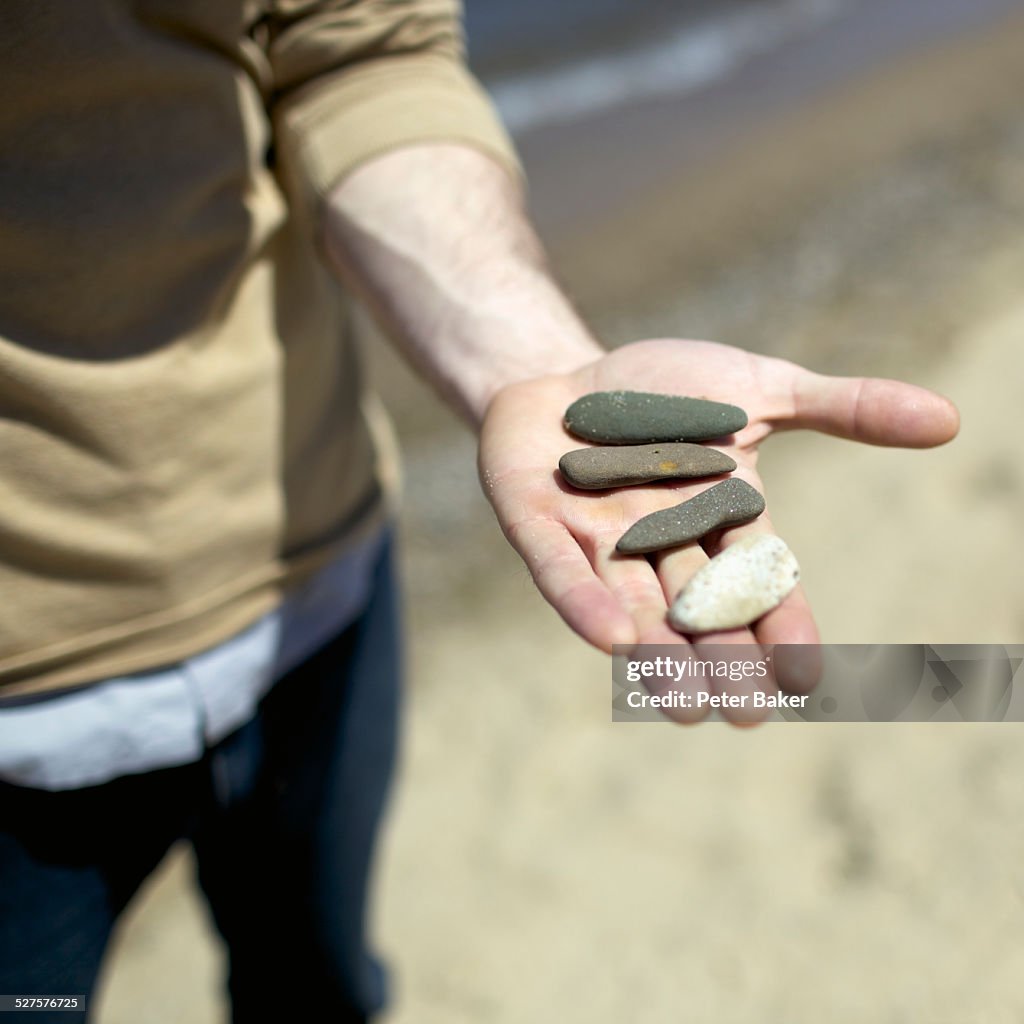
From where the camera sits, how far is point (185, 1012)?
10.2ft

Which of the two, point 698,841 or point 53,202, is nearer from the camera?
point 53,202

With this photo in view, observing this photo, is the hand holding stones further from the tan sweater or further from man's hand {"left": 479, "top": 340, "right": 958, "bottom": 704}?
the tan sweater

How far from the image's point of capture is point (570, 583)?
1407 millimetres

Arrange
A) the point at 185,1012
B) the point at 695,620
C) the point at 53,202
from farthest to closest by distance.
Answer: the point at 185,1012
the point at 53,202
the point at 695,620

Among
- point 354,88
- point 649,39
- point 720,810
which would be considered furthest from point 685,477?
point 649,39

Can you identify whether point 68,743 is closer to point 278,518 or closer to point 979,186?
point 278,518

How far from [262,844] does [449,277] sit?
3.91 ft

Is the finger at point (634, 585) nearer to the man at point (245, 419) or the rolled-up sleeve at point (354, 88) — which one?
the man at point (245, 419)

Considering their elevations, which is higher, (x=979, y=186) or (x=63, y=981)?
(x=63, y=981)

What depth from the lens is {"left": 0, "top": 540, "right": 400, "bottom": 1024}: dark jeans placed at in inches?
66.5

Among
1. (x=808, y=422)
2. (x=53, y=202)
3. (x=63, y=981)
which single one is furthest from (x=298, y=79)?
(x=63, y=981)

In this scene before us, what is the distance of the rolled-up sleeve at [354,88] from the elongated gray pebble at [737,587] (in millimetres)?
1042

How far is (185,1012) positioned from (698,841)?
1.64 meters

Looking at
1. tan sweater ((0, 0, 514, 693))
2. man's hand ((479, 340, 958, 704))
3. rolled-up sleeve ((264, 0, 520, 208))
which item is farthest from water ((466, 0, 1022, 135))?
man's hand ((479, 340, 958, 704))
